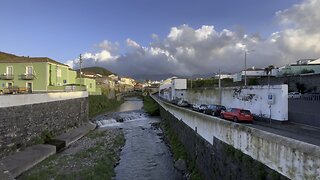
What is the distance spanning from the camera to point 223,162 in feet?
57.0

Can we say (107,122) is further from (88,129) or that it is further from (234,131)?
(234,131)

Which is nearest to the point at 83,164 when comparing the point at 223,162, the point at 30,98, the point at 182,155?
the point at 182,155

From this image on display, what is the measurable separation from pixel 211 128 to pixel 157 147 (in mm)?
17492

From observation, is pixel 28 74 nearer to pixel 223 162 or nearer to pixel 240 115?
pixel 240 115

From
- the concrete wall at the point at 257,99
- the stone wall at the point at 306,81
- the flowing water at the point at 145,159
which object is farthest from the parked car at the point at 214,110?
the stone wall at the point at 306,81

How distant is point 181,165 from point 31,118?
16.3m

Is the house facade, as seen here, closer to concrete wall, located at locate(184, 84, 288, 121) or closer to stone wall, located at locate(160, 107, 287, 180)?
concrete wall, located at locate(184, 84, 288, 121)

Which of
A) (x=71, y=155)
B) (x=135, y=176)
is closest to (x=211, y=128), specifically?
(x=135, y=176)

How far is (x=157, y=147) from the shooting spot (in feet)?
125

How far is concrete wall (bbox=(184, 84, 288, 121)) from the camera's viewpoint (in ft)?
107

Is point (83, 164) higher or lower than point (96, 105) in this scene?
lower

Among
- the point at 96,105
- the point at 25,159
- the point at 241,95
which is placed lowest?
the point at 25,159

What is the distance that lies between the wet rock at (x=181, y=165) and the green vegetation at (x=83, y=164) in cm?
501

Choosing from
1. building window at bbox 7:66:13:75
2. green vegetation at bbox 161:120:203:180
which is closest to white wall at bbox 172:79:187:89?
building window at bbox 7:66:13:75
